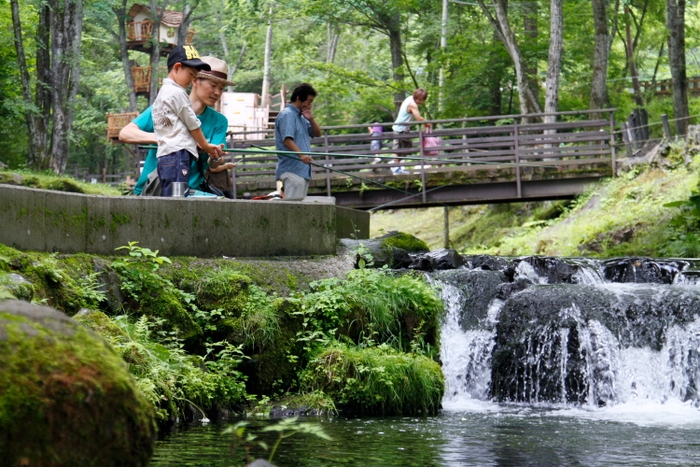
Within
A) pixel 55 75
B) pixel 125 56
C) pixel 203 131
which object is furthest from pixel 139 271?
pixel 125 56

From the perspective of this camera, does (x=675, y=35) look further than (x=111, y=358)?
Yes

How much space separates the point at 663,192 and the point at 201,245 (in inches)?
530

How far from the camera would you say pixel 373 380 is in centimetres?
852

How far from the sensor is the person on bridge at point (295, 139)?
427 inches

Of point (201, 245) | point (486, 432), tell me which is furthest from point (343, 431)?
point (201, 245)

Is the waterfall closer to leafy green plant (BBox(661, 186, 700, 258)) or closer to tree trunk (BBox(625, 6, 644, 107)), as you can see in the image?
leafy green plant (BBox(661, 186, 700, 258))

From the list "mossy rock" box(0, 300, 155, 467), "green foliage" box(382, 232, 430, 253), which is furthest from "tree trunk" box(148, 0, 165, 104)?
"mossy rock" box(0, 300, 155, 467)

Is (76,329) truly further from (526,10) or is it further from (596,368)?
(526,10)

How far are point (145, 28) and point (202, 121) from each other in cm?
3750

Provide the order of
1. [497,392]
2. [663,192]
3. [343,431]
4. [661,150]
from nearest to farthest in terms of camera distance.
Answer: [343,431] → [497,392] → [663,192] → [661,150]

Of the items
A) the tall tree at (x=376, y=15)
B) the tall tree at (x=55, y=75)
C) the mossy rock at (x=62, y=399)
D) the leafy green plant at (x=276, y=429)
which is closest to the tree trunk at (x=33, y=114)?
the tall tree at (x=55, y=75)

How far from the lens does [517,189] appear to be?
23172 millimetres

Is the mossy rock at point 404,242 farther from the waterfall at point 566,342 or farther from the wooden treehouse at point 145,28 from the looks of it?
the wooden treehouse at point 145,28

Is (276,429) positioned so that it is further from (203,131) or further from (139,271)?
(203,131)
